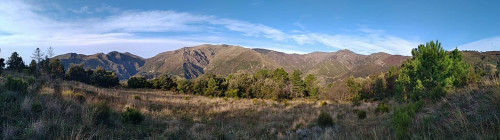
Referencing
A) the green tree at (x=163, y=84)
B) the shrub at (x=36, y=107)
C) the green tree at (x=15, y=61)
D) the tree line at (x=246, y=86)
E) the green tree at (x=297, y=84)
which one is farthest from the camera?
the green tree at (x=163, y=84)

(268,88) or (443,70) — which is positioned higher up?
(443,70)

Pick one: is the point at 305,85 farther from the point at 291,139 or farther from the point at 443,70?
the point at 291,139

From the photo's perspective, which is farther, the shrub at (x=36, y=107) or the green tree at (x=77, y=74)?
the green tree at (x=77, y=74)

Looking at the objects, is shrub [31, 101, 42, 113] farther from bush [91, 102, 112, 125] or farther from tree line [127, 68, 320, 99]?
tree line [127, 68, 320, 99]

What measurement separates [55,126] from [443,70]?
2613 centimetres

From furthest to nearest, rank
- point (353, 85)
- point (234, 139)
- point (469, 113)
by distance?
point (353, 85) → point (234, 139) → point (469, 113)

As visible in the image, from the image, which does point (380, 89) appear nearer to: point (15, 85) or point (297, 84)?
point (297, 84)

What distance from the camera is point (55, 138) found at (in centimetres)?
423

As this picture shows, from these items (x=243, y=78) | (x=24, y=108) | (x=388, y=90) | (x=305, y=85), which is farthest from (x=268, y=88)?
(x=24, y=108)

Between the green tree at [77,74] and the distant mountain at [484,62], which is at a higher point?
the distant mountain at [484,62]

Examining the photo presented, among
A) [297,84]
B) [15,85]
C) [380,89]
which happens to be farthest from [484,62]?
[15,85]

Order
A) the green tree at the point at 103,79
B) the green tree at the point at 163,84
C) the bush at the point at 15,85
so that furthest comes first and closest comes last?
1. the green tree at the point at 163,84
2. the green tree at the point at 103,79
3. the bush at the point at 15,85

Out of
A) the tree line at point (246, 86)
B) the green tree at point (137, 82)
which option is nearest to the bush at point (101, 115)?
the tree line at point (246, 86)

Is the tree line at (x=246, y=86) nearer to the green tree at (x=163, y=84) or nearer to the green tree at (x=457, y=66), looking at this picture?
the green tree at (x=163, y=84)
